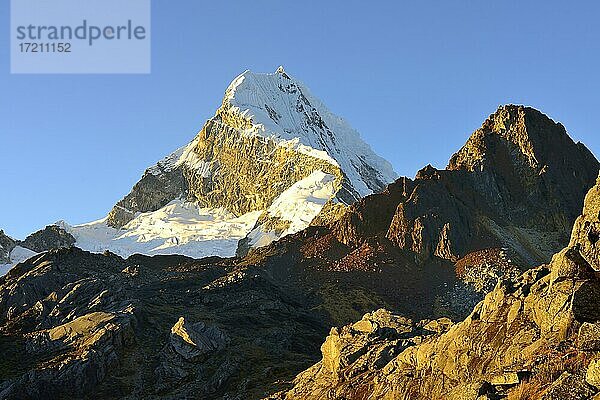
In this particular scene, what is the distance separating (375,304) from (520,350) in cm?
10596

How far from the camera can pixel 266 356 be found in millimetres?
103875

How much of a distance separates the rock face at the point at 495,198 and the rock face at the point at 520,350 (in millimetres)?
107765

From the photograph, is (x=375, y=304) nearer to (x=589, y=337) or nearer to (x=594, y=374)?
(x=589, y=337)

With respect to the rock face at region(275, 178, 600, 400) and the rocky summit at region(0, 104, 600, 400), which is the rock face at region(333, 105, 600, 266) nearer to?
the rocky summit at region(0, 104, 600, 400)

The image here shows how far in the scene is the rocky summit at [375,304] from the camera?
156ft

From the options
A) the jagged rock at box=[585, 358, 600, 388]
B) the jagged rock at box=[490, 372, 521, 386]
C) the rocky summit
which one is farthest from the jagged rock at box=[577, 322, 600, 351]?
the jagged rock at box=[585, 358, 600, 388]

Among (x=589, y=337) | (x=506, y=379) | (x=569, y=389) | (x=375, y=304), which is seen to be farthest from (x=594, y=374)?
(x=375, y=304)

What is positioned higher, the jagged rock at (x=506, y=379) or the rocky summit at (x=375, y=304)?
the rocky summit at (x=375, y=304)

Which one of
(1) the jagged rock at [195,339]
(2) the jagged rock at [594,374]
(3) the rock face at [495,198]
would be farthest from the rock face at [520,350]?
(3) the rock face at [495,198]

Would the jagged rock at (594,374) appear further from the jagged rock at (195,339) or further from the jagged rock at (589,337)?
the jagged rock at (195,339)

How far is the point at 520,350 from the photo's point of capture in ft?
147

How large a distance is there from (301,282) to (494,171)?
5832 centimetres

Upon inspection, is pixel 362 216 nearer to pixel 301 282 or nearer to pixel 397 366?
pixel 301 282

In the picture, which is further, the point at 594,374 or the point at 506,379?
the point at 506,379
